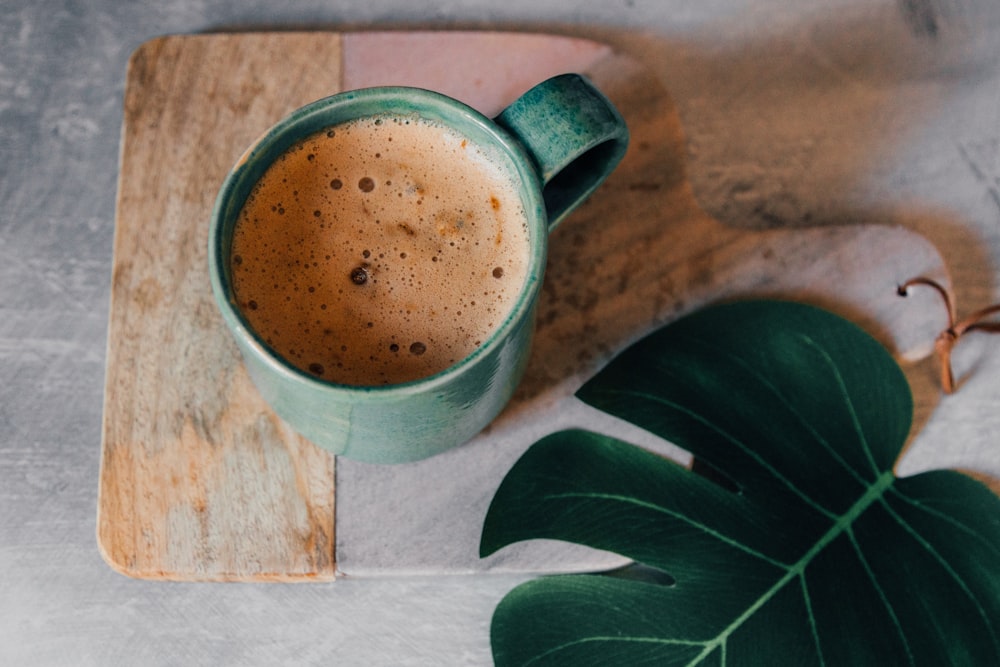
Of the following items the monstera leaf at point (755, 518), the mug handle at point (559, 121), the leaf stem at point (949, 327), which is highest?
the mug handle at point (559, 121)

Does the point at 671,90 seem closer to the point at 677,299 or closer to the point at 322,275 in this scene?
the point at 677,299

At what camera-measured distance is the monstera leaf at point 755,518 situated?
1.98ft

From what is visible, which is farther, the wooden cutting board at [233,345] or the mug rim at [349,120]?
the wooden cutting board at [233,345]

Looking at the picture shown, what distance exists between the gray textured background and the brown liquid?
22 cm

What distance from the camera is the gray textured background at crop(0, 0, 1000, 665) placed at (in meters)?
0.66

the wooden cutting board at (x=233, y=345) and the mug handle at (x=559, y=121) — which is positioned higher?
the mug handle at (x=559, y=121)

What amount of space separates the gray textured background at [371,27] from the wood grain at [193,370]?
0.08m

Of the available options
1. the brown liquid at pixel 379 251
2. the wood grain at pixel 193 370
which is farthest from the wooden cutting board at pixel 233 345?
the brown liquid at pixel 379 251

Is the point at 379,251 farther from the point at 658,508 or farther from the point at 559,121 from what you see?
the point at 658,508

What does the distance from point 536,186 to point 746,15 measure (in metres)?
0.38

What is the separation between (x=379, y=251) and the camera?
544mm

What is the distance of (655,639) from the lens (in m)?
0.60

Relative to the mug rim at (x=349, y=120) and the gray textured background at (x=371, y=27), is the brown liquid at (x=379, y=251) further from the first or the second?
the gray textured background at (x=371, y=27)

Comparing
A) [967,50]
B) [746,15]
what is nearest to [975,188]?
[967,50]
